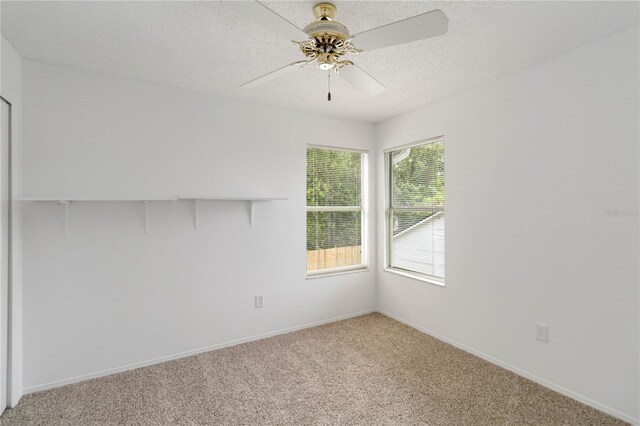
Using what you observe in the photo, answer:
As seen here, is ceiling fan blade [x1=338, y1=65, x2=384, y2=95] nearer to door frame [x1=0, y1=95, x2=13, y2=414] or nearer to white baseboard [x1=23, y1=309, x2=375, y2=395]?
door frame [x1=0, y1=95, x2=13, y2=414]

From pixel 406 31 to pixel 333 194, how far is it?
252 cm

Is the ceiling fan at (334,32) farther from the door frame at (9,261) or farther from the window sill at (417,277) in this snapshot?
the window sill at (417,277)

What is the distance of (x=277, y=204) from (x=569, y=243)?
2524 millimetres

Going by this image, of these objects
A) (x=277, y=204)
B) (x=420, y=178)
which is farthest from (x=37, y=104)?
(x=420, y=178)

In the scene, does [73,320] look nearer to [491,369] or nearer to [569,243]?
[491,369]

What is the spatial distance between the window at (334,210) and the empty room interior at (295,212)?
0.20 m

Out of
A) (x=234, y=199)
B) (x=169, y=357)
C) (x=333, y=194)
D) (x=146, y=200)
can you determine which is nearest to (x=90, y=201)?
(x=146, y=200)

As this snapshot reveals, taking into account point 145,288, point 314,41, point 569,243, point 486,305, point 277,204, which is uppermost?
point 314,41

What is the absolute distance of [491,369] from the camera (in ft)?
8.95

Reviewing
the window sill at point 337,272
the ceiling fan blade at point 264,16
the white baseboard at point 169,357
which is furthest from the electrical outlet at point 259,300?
the ceiling fan blade at point 264,16

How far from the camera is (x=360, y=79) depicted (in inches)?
79.3

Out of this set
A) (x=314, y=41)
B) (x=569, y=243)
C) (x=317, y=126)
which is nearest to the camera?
(x=314, y=41)

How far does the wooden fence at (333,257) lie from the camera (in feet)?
12.5

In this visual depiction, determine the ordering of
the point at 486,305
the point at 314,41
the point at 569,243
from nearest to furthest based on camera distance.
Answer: the point at 314,41 < the point at 569,243 < the point at 486,305
